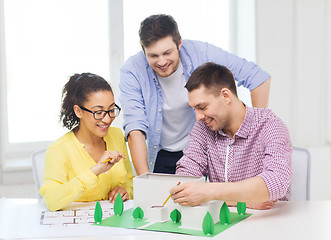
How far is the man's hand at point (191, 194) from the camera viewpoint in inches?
61.7

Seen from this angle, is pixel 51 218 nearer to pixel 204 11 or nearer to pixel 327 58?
pixel 204 11

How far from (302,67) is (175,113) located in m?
1.61

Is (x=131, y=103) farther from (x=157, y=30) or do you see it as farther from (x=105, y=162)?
(x=105, y=162)

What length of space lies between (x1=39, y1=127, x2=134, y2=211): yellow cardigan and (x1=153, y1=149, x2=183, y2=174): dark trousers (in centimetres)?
31

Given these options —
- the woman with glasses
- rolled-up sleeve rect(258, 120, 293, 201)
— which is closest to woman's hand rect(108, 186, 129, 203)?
the woman with glasses

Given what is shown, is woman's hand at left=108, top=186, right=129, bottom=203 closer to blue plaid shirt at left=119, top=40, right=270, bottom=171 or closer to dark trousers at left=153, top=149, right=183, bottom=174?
blue plaid shirt at left=119, top=40, right=270, bottom=171

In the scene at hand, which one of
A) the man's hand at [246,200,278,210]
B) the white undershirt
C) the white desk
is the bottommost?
the white desk

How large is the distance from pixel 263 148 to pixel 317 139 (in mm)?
1977

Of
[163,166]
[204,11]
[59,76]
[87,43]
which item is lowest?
[163,166]

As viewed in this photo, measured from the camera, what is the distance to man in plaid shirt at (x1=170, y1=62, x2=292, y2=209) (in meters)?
1.81

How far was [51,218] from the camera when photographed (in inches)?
67.8

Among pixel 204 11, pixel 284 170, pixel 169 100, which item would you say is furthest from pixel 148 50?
pixel 204 11

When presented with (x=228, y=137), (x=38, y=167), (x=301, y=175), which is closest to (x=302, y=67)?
(x=301, y=175)

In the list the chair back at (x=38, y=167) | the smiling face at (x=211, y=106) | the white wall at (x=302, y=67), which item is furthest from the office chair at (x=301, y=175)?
the white wall at (x=302, y=67)
